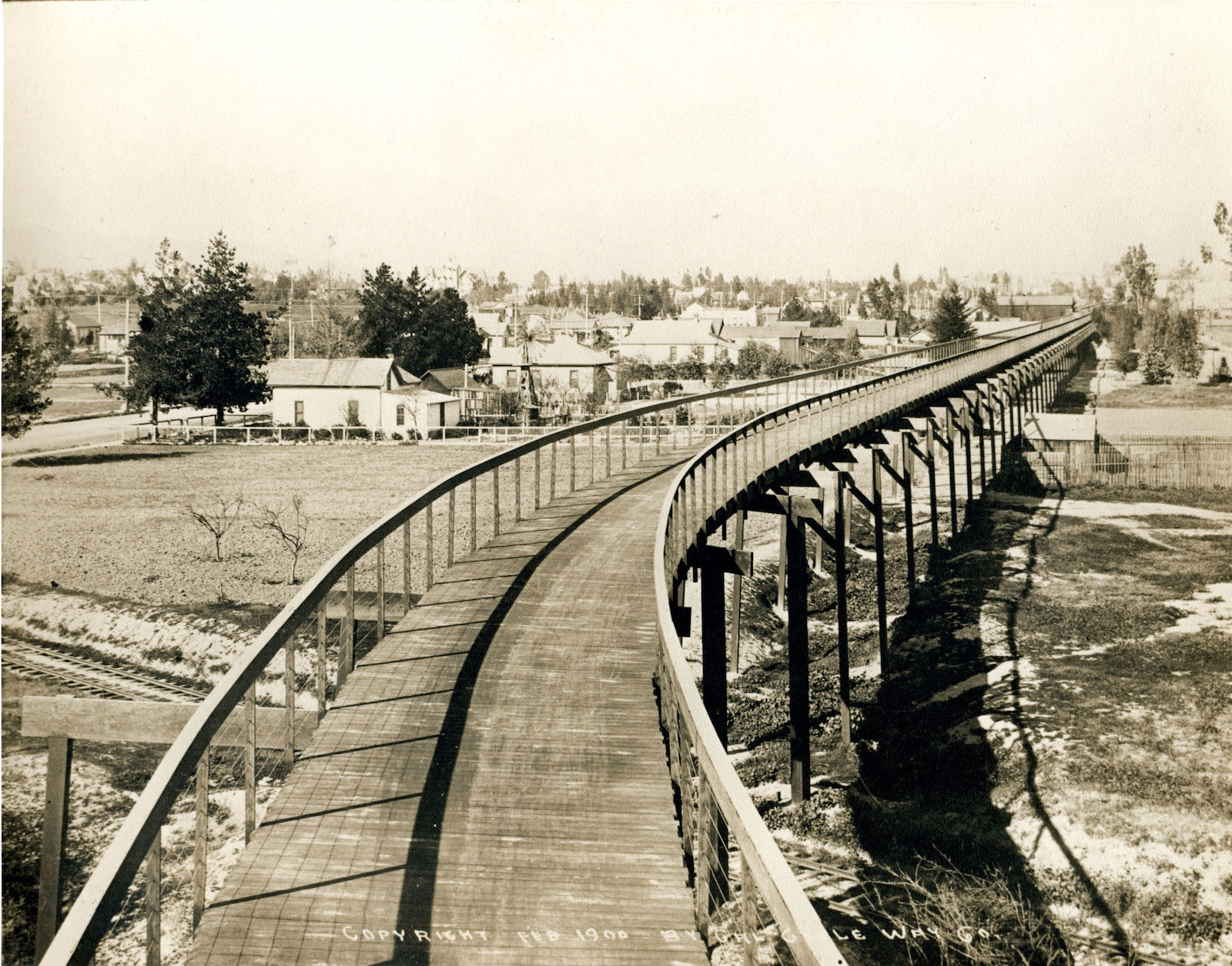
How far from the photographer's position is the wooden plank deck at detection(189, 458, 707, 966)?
3721mm

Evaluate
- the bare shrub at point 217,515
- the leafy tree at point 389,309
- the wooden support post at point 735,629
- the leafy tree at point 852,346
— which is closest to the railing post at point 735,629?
the wooden support post at point 735,629

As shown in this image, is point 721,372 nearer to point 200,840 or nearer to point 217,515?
point 217,515

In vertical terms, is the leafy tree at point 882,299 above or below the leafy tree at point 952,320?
above

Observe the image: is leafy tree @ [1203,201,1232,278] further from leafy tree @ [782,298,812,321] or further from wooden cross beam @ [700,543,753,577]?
leafy tree @ [782,298,812,321]

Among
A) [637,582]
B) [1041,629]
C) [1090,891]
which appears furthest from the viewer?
[1041,629]

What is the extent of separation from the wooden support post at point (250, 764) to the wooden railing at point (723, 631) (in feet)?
5.75

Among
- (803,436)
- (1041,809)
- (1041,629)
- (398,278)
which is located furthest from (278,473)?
(398,278)

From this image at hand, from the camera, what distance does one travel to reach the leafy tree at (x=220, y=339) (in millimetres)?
29422

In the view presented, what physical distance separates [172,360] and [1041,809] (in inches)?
1008

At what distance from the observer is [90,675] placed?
49.2 feet

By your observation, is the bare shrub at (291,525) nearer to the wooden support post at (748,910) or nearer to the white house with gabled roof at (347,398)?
the white house with gabled roof at (347,398)

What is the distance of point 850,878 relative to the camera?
1051 centimetres

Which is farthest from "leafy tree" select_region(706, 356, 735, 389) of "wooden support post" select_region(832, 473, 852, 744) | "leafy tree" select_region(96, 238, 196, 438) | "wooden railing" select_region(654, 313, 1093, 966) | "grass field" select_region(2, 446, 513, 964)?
"wooden support post" select_region(832, 473, 852, 744)

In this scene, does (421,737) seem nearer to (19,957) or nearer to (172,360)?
(19,957)
